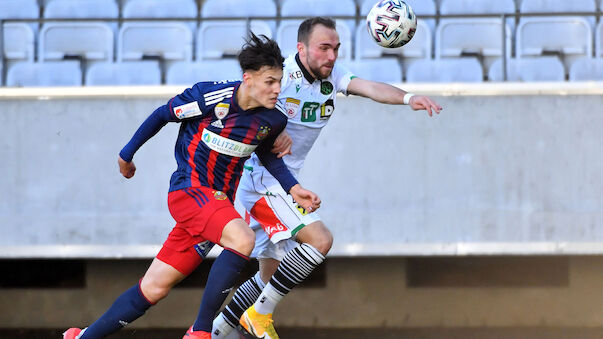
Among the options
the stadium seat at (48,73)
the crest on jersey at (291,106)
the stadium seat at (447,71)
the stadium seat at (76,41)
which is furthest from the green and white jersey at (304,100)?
the stadium seat at (76,41)

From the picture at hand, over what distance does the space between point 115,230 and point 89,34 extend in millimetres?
1994

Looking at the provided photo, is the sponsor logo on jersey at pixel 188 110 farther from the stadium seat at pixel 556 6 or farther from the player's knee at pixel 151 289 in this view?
the stadium seat at pixel 556 6

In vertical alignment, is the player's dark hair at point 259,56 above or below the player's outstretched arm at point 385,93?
above

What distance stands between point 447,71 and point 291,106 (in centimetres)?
272

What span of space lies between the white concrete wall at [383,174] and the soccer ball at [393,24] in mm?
1395

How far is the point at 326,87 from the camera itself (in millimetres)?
4656

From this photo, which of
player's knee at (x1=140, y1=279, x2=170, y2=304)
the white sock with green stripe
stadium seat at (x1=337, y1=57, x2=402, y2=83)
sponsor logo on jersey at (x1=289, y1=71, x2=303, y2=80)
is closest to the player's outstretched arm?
sponsor logo on jersey at (x1=289, y1=71, x2=303, y2=80)

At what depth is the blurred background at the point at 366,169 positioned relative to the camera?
246 inches

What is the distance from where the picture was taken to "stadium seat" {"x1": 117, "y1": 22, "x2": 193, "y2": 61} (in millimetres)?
7281

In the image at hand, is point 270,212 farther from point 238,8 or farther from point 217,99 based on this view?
point 238,8

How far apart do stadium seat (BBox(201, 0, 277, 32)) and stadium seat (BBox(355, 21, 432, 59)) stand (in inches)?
38.6

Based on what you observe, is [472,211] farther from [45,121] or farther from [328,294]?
[45,121]

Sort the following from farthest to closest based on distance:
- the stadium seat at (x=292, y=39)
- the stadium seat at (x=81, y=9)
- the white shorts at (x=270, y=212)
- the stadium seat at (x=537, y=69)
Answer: the stadium seat at (x=81, y=9) < the stadium seat at (x=292, y=39) < the stadium seat at (x=537, y=69) < the white shorts at (x=270, y=212)

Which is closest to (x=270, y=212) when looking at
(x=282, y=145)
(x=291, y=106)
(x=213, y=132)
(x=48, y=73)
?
(x=282, y=145)
